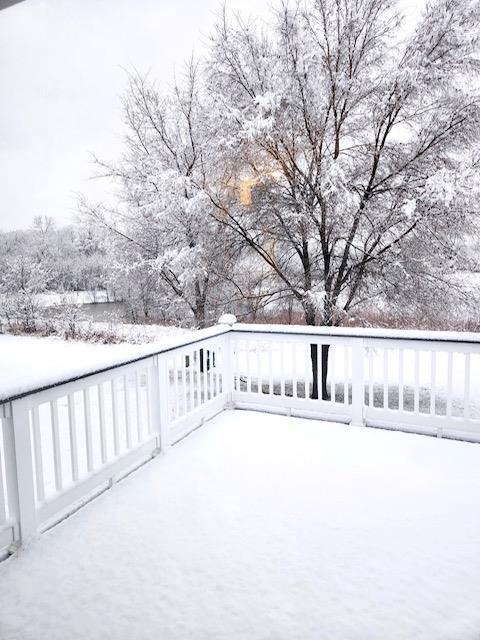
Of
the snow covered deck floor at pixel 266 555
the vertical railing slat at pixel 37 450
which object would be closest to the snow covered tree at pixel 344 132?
the snow covered deck floor at pixel 266 555

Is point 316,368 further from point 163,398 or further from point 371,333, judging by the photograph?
point 163,398

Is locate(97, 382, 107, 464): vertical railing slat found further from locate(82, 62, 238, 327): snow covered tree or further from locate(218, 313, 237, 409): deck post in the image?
locate(82, 62, 238, 327): snow covered tree

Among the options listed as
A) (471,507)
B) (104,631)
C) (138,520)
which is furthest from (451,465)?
(104,631)

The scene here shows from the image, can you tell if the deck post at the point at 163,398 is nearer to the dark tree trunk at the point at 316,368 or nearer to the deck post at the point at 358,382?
the deck post at the point at 358,382

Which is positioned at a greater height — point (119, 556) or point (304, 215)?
point (304, 215)

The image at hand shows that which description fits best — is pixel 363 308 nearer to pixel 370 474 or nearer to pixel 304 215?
pixel 304 215

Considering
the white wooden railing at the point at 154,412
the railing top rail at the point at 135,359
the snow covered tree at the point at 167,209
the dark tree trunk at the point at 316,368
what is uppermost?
the snow covered tree at the point at 167,209

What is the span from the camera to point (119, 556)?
5.90 ft

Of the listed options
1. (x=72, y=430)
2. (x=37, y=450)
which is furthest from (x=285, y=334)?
(x=37, y=450)

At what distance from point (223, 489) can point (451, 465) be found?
1.34 meters

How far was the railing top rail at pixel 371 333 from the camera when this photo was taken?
2877 millimetres

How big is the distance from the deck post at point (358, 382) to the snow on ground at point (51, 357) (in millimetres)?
1321

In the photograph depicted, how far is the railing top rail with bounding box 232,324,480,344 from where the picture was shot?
2877mm

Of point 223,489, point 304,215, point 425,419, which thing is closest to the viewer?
point 223,489
